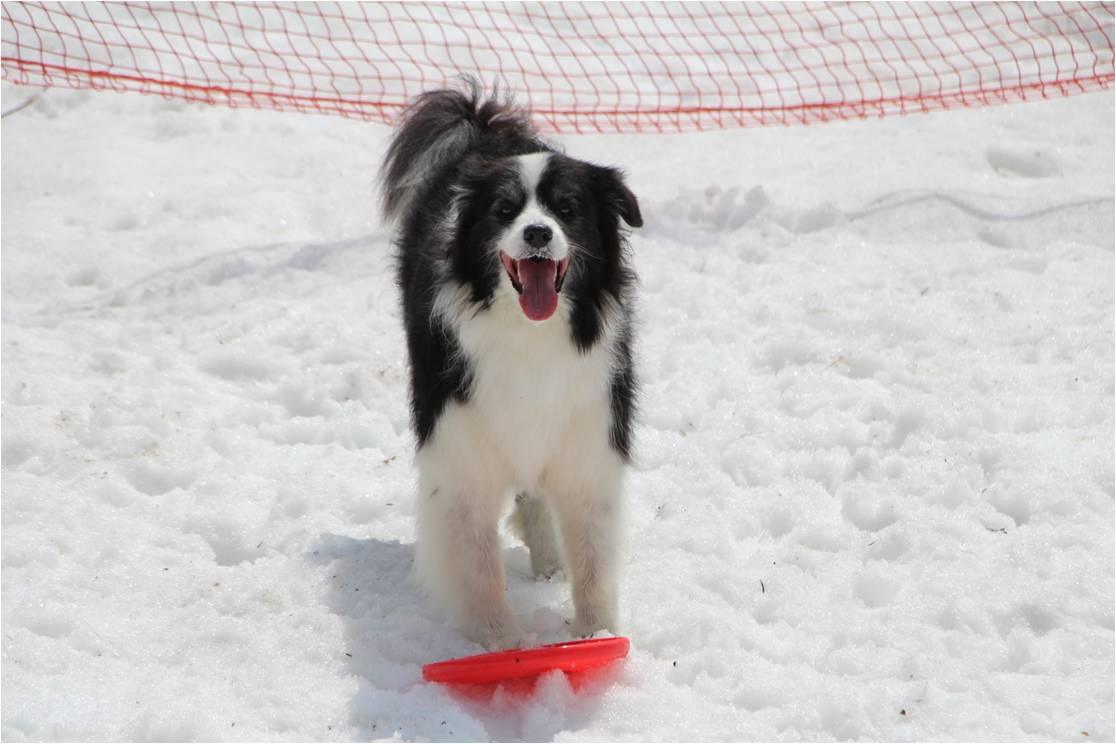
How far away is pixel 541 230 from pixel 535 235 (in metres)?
0.02

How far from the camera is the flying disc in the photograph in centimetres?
409

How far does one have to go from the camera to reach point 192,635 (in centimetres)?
456

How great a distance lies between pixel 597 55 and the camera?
10.2m

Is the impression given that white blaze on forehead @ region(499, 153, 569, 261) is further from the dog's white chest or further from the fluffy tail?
the fluffy tail

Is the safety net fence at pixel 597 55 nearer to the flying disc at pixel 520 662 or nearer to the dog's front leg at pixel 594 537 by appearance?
the dog's front leg at pixel 594 537

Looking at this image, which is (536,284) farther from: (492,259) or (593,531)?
(593,531)

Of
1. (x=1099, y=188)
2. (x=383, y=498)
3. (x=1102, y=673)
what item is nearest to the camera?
(x=1102, y=673)

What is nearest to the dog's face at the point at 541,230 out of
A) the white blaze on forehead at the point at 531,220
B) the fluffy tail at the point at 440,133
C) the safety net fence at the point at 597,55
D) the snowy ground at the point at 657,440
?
the white blaze on forehead at the point at 531,220

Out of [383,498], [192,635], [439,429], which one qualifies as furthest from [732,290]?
[192,635]

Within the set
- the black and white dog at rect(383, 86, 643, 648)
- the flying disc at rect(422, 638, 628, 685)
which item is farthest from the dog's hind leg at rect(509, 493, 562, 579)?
the flying disc at rect(422, 638, 628, 685)

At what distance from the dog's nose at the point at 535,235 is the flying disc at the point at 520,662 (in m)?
1.29

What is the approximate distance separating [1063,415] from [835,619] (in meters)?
1.93

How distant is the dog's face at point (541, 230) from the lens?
13.5ft

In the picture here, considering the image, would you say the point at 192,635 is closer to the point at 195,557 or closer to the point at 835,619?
the point at 195,557
